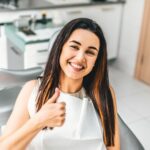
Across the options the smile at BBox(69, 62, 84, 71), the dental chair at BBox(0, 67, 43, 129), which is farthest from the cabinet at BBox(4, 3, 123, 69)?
the smile at BBox(69, 62, 84, 71)

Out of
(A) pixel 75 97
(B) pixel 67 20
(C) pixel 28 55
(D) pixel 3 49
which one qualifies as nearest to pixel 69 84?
(A) pixel 75 97

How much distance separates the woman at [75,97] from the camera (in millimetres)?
999

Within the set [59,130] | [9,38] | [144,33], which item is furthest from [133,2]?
[59,130]

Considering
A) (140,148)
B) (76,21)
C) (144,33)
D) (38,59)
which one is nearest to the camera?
(76,21)

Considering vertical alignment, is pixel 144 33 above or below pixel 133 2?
below

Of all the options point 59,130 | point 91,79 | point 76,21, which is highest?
point 76,21

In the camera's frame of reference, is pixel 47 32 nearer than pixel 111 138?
No

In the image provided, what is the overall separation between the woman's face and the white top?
0.46 ft

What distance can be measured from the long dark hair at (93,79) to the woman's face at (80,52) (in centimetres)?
2

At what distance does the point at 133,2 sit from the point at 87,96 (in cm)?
231

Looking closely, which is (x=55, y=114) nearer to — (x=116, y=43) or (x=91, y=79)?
(x=91, y=79)

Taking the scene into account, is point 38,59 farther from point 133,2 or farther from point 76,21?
point 76,21

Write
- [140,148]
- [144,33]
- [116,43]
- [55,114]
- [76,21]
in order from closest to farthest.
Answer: [55,114]
[76,21]
[140,148]
[144,33]
[116,43]

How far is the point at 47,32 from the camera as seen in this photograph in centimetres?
268
